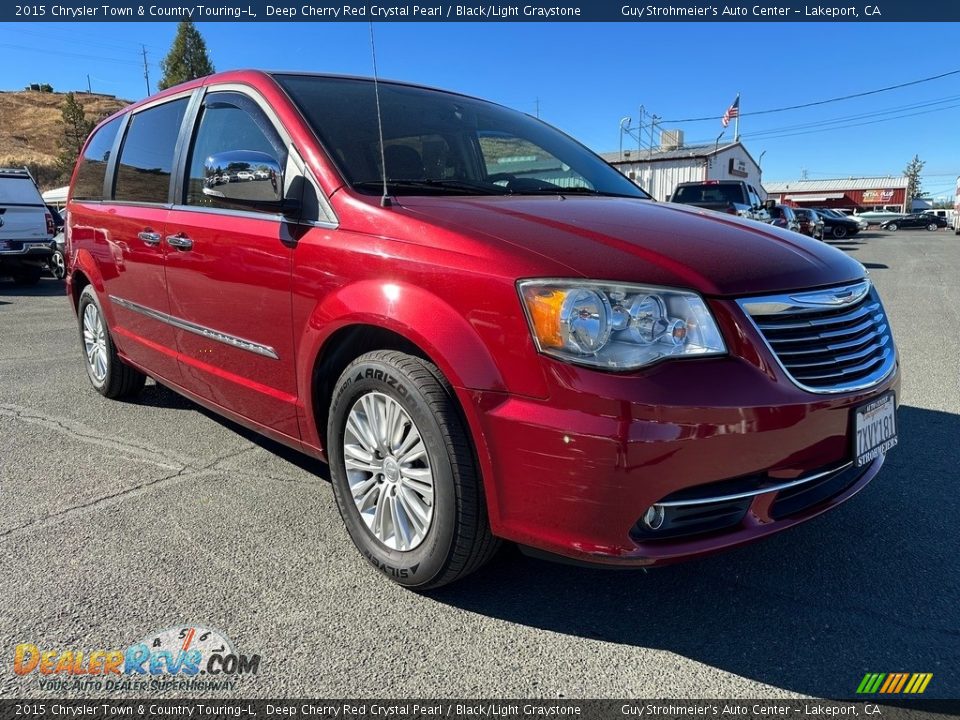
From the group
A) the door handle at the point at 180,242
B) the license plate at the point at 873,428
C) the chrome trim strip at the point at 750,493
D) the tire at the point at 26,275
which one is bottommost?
the tire at the point at 26,275

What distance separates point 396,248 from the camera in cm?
220

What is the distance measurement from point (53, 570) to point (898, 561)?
307 cm

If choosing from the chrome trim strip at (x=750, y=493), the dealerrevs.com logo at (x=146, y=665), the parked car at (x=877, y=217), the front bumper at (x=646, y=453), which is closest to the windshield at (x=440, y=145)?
the front bumper at (x=646, y=453)

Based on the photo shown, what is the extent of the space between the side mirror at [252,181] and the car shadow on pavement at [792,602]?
1545 mm

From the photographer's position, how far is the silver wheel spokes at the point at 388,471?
2215 mm

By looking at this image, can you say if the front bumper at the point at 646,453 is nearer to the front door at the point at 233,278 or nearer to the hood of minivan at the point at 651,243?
the hood of minivan at the point at 651,243

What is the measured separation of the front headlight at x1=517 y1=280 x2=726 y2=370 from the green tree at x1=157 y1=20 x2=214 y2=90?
63.7 metres

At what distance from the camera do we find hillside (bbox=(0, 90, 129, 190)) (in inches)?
2388

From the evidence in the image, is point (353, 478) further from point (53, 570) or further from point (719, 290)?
point (719, 290)

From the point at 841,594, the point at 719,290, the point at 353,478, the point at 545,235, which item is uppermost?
the point at 545,235

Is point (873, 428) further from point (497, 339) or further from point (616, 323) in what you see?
point (497, 339)

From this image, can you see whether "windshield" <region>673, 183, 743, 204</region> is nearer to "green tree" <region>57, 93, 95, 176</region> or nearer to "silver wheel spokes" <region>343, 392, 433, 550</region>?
"silver wheel spokes" <region>343, 392, 433, 550</region>

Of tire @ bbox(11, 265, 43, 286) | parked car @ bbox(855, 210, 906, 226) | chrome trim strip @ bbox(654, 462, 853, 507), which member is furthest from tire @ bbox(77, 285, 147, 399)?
parked car @ bbox(855, 210, 906, 226)

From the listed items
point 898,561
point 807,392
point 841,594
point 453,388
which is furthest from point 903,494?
point 453,388
